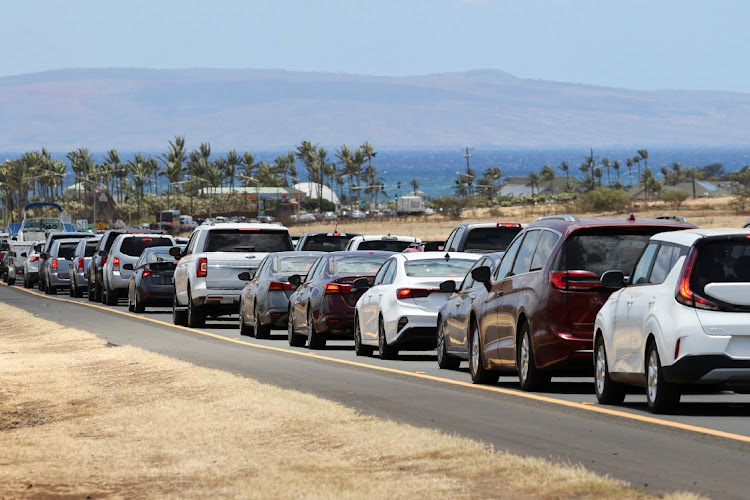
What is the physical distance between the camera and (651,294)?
43.6 ft

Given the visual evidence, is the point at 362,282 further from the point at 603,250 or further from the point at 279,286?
the point at 603,250

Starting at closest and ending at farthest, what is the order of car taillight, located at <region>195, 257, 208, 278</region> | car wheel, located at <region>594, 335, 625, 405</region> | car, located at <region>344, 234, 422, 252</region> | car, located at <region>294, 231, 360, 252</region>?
car wheel, located at <region>594, 335, 625, 405</region>, car taillight, located at <region>195, 257, 208, 278</region>, car, located at <region>344, 234, 422, 252</region>, car, located at <region>294, 231, 360, 252</region>

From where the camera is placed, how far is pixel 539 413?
45.3 ft

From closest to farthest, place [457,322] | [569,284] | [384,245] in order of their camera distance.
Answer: [569,284] < [457,322] < [384,245]

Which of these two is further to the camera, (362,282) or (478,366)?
(362,282)

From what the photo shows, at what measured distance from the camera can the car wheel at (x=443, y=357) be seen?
782 inches

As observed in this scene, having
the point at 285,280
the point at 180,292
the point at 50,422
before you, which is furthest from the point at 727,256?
the point at 180,292

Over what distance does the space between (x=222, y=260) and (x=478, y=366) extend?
547 inches

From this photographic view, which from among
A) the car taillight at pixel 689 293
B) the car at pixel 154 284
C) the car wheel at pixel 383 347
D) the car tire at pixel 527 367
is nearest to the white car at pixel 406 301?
the car wheel at pixel 383 347

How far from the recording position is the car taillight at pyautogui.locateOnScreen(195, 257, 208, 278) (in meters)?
30.5

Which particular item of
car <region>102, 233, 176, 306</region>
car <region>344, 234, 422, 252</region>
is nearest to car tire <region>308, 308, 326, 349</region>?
car <region>344, 234, 422, 252</region>

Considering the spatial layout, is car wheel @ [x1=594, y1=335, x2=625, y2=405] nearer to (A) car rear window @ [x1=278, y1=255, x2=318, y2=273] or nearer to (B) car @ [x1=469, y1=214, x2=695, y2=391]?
(B) car @ [x1=469, y1=214, x2=695, y2=391]

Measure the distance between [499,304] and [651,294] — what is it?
144 inches

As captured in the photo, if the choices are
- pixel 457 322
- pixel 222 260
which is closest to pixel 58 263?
pixel 222 260
